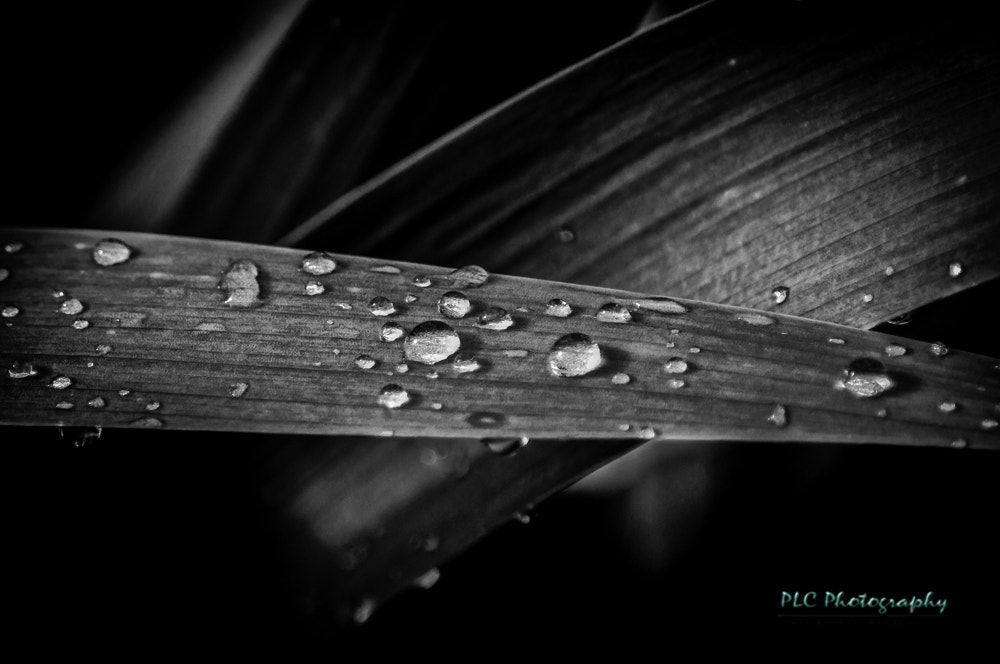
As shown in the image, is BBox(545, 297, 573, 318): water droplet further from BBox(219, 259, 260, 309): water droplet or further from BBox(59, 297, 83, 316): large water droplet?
BBox(59, 297, 83, 316): large water droplet

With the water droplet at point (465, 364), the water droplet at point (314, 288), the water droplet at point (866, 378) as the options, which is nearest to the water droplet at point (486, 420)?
the water droplet at point (465, 364)

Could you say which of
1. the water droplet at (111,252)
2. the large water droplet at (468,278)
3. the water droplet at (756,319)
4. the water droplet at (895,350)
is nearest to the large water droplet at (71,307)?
the water droplet at (111,252)

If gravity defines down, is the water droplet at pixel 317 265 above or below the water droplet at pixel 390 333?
above

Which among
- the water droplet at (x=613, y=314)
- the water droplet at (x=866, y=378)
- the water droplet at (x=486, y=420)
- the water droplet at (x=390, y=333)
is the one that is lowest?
the water droplet at (x=486, y=420)

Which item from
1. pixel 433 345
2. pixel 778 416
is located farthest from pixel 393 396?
pixel 778 416

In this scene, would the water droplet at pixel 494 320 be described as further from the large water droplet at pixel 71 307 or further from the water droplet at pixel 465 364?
the large water droplet at pixel 71 307

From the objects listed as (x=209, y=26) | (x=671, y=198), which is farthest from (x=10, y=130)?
(x=671, y=198)

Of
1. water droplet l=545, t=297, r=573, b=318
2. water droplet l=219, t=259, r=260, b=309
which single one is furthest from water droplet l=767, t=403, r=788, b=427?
water droplet l=219, t=259, r=260, b=309
